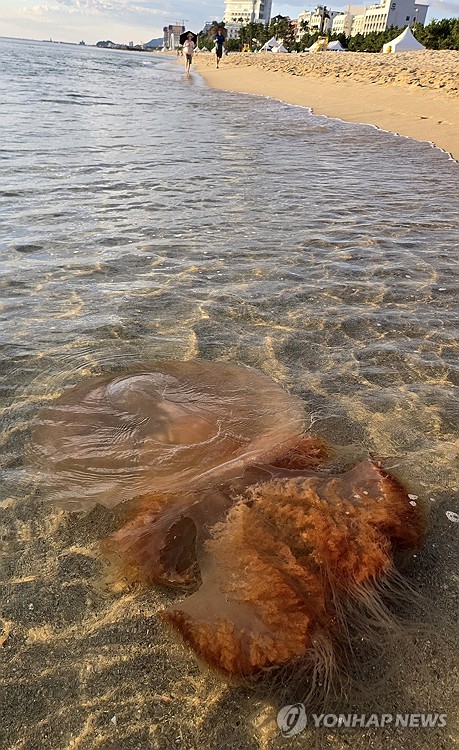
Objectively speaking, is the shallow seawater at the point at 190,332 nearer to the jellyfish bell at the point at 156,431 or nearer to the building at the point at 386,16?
the jellyfish bell at the point at 156,431

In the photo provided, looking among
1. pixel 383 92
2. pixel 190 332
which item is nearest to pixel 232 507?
pixel 190 332

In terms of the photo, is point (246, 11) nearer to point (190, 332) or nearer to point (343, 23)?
point (343, 23)

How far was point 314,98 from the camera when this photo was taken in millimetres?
22641


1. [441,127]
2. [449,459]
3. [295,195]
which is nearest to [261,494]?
[449,459]

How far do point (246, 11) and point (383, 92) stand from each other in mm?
208018

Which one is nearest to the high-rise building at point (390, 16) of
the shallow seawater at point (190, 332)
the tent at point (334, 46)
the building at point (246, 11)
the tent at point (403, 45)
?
the building at point (246, 11)

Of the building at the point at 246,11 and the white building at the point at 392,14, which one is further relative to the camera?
the building at the point at 246,11

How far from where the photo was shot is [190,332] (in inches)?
161

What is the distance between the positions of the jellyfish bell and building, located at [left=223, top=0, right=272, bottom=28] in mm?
217722

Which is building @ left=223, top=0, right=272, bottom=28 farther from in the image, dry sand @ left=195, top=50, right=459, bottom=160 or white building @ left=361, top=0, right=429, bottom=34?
dry sand @ left=195, top=50, right=459, bottom=160

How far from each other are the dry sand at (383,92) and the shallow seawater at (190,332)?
15.9 ft

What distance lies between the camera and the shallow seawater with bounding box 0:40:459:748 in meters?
1.76

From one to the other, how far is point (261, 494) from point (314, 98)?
2426 centimetres

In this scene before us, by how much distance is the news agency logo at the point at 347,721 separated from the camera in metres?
1.68
